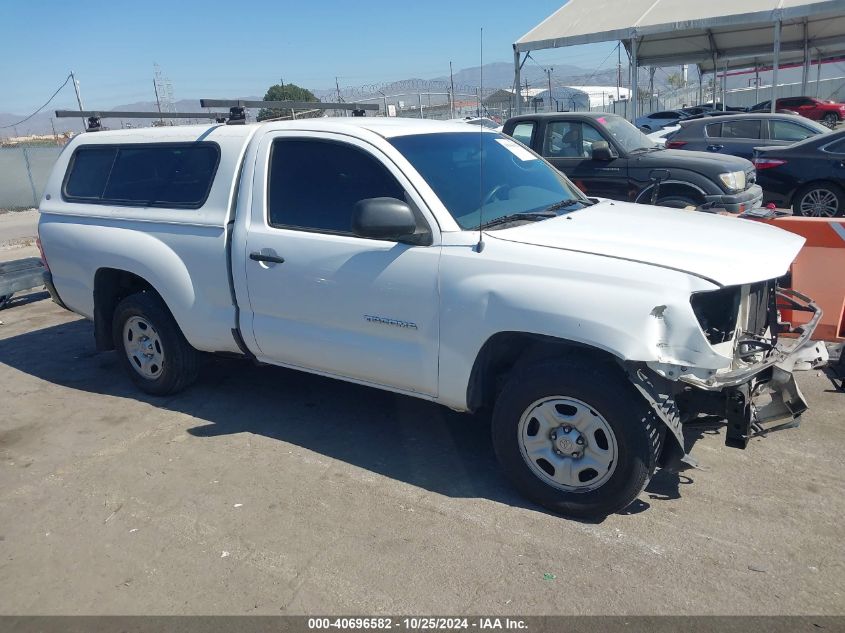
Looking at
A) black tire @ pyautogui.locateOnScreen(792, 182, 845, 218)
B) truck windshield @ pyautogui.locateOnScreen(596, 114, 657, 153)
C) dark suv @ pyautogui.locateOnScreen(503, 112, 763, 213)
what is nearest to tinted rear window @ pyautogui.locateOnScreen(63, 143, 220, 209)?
dark suv @ pyautogui.locateOnScreen(503, 112, 763, 213)

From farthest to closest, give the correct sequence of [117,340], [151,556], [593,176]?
[593,176] < [117,340] < [151,556]

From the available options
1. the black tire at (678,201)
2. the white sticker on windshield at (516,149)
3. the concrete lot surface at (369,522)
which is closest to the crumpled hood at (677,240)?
the white sticker on windshield at (516,149)

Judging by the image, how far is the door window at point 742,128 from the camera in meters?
12.7

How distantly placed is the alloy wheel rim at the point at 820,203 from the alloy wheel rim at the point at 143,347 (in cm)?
921

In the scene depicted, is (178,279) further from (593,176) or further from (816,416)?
(593,176)

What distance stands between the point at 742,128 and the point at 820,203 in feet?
10.8

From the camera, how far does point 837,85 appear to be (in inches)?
1816

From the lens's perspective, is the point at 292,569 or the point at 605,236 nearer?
the point at 292,569

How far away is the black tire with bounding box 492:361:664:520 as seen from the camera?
3262 millimetres

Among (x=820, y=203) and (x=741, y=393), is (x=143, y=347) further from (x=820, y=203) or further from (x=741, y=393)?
(x=820, y=203)

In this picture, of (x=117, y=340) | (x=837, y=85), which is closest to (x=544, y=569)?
(x=117, y=340)

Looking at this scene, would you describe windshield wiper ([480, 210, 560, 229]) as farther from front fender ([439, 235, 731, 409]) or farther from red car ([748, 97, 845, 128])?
red car ([748, 97, 845, 128])

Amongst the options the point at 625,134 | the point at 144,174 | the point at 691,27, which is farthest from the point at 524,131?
the point at 691,27
